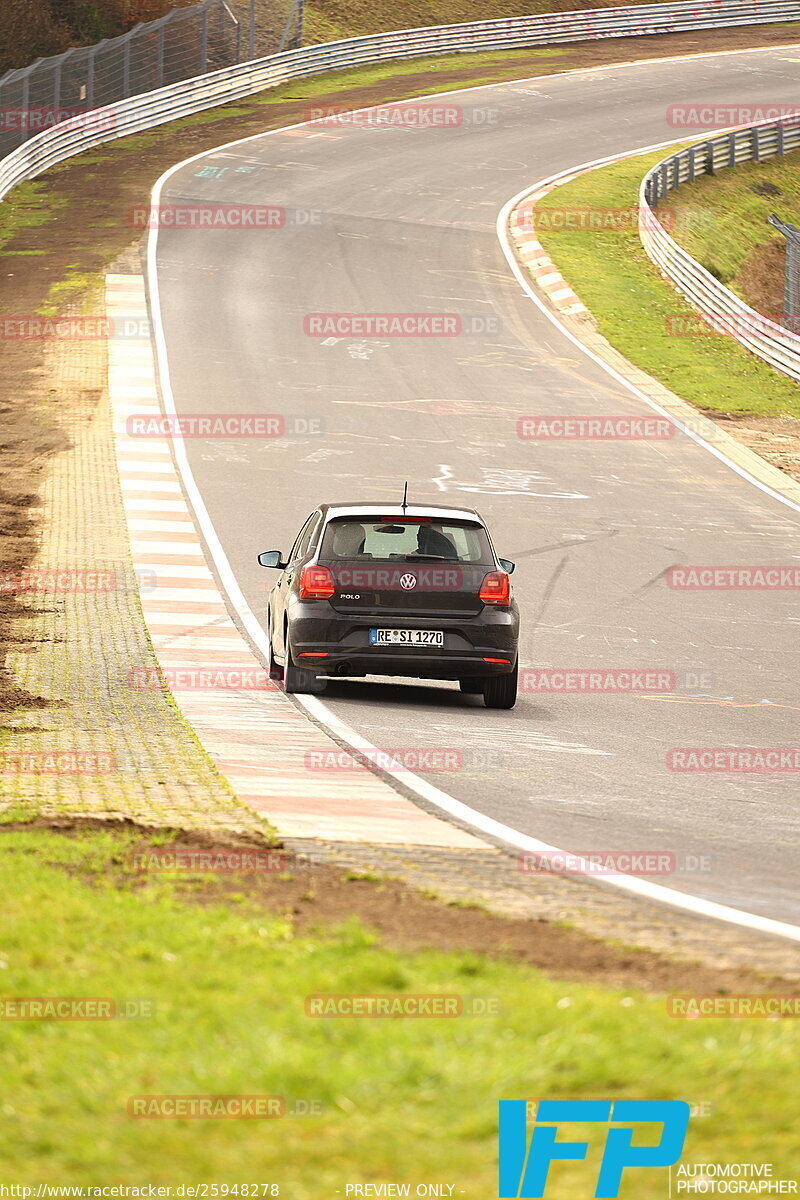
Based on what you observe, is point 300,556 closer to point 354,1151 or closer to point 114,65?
point 354,1151

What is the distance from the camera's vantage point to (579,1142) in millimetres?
4129

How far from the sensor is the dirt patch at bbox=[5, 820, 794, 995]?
5.76 m

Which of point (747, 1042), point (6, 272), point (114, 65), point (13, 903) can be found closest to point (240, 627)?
point (13, 903)

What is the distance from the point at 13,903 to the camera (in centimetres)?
633

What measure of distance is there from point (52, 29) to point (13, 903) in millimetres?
62717

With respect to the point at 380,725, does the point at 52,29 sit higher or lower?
higher

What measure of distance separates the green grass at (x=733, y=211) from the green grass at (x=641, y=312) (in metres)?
2.09

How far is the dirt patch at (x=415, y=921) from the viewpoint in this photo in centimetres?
576

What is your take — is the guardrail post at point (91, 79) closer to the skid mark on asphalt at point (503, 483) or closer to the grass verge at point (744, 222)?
the grass verge at point (744, 222)

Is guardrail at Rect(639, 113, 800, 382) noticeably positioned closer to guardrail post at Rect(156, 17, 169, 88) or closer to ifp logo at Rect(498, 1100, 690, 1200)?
guardrail post at Rect(156, 17, 169, 88)

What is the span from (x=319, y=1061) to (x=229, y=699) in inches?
351

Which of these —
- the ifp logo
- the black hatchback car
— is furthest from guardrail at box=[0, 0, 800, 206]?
the ifp logo

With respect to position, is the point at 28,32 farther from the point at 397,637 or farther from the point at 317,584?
the point at 397,637

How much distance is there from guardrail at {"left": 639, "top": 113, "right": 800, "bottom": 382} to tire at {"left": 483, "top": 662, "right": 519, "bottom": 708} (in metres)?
23.6
